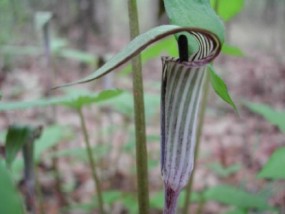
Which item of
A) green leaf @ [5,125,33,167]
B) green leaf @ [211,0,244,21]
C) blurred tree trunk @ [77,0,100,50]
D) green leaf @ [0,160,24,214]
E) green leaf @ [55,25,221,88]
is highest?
blurred tree trunk @ [77,0,100,50]

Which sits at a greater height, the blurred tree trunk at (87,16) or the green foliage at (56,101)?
the blurred tree trunk at (87,16)

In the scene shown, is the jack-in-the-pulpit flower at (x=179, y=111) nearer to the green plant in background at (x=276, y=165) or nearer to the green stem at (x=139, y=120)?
the green stem at (x=139, y=120)

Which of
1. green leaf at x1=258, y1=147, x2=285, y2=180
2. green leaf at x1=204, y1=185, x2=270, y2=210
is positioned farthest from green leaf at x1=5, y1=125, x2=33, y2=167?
green leaf at x1=204, y1=185, x2=270, y2=210

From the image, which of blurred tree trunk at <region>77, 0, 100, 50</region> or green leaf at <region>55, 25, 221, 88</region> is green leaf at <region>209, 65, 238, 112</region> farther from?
blurred tree trunk at <region>77, 0, 100, 50</region>

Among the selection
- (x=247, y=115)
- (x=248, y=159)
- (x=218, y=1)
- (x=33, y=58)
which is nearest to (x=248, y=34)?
(x=33, y=58)

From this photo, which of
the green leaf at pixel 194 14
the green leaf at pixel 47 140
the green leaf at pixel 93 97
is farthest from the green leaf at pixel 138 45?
the green leaf at pixel 47 140

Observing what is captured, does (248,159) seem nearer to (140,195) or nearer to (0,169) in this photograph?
(140,195)
